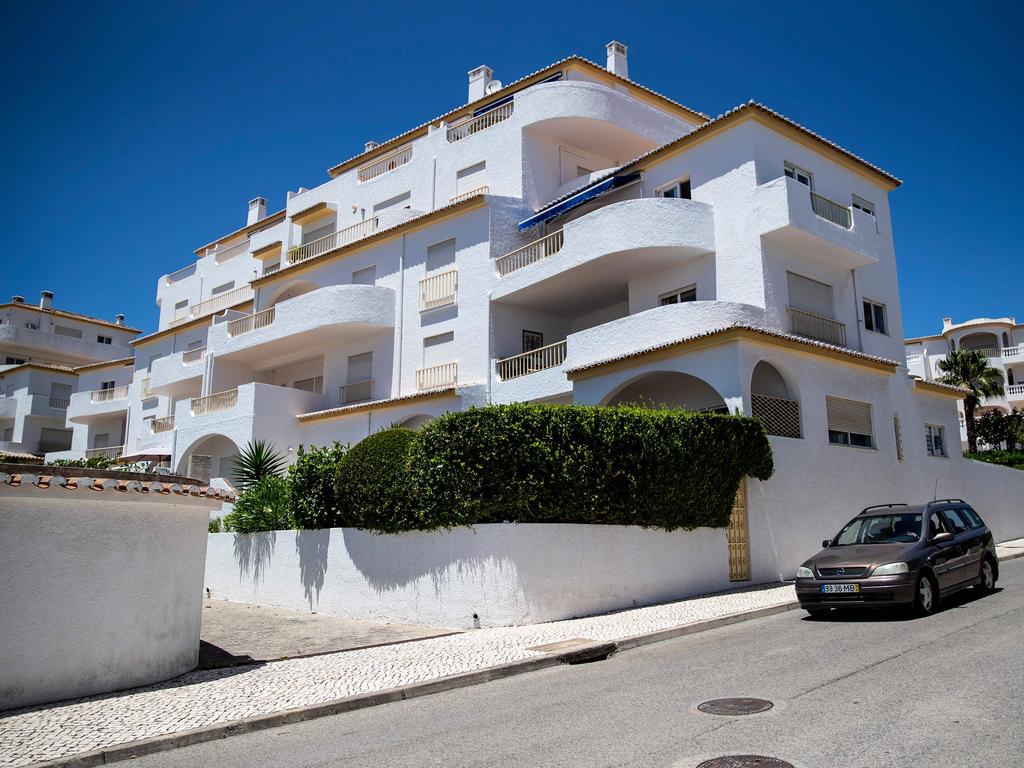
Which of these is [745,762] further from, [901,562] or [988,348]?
[988,348]

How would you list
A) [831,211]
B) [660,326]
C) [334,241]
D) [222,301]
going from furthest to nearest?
[222,301] → [334,241] → [831,211] → [660,326]

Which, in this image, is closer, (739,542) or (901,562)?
(901,562)

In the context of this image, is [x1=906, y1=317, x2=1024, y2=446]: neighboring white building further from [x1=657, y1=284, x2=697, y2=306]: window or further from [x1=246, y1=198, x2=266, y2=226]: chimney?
[x1=246, y1=198, x2=266, y2=226]: chimney

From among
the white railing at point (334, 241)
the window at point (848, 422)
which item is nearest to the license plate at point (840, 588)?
the window at point (848, 422)

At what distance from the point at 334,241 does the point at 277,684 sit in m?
25.3

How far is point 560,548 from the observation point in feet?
42.1

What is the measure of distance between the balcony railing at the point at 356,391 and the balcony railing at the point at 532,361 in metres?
6.28

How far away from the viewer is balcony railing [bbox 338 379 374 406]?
2764 cm

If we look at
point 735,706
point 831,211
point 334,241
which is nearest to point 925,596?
point 735,706

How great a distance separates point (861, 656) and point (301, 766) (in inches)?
233

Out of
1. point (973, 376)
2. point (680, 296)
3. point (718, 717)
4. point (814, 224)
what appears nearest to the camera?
point (718, 717)

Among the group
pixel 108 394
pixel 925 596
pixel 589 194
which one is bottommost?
pixel 925 596

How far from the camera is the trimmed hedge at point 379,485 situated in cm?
1384

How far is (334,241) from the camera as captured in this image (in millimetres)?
32062
